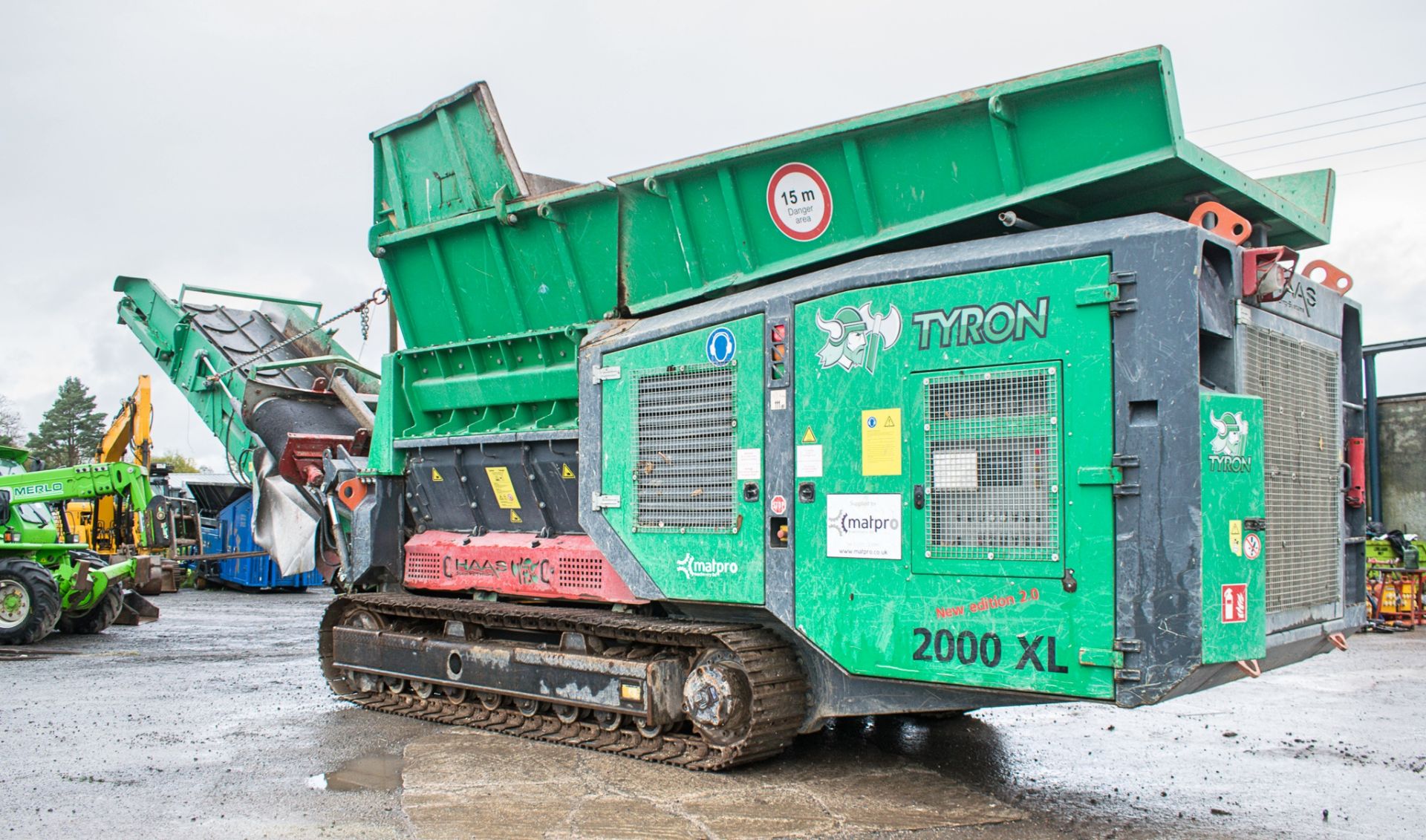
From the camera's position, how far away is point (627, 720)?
7363mm

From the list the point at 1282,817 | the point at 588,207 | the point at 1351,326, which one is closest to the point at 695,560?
the point at 588,207

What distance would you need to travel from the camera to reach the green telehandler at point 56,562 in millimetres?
13852

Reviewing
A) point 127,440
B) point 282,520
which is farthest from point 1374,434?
point 127,440

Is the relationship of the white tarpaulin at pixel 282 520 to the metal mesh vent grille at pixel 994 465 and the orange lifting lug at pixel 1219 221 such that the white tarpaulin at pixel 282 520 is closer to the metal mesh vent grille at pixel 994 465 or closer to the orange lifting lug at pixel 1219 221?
the metal mesh vent grille at pixel 994 465

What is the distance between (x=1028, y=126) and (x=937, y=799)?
3428mm

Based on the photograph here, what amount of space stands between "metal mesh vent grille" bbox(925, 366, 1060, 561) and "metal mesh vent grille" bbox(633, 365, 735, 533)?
4.24 feet

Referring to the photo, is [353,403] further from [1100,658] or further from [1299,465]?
[1299,465]

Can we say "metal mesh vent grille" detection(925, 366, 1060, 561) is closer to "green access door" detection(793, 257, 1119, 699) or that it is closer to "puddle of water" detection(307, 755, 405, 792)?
"green access door" detection(793, 257, 1119, 699)

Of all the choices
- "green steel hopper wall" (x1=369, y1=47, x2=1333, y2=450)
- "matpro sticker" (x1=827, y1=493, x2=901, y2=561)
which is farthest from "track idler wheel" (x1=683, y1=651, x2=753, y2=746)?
"green steel hopper wall" (x1=369, y1=47, x2=1333, y2=450)

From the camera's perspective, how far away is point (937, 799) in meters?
6.18

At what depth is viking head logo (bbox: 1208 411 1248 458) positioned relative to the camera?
5367 millimetres

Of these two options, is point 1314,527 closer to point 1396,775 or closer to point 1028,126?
point 1396,775

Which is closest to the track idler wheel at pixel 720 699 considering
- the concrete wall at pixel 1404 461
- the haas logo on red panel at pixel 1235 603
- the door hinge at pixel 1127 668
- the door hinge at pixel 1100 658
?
the door hinge at pixel 1100 658

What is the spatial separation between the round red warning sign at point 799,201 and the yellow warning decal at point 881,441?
1.32 meters
